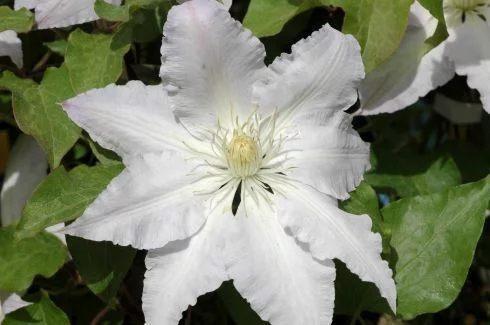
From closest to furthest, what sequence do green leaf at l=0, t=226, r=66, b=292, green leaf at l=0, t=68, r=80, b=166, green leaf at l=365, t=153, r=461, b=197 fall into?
green leaf at l=0, t=68, r=80, b=166 < green leaf at l=0, t=226, r=66, b=292 < green leaf at l=365, t=153, r=461, b=197

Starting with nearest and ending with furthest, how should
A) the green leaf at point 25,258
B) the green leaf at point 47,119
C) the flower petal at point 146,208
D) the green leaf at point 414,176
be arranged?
the flower petal at point 146,208 → the green leaf at point 47,119 → the green leaf at point 25,258 → the green leaf at point 414,176

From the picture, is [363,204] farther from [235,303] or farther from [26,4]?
[26,4]

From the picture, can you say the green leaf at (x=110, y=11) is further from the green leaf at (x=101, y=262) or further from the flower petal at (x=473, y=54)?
the flower petal at (x=473, y=54)

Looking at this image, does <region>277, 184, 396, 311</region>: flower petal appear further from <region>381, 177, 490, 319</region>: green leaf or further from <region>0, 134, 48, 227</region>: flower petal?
<region>0, 134, 48, 227</region>: flower petal

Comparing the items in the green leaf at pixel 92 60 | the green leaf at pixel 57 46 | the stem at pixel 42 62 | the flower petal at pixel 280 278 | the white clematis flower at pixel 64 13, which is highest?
the white clematis flower at pixel 64 13

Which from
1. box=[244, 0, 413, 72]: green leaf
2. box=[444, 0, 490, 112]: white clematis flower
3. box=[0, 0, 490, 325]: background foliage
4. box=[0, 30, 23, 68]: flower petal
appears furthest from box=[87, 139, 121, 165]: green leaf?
box=[444, 0, 490, 112]: white clematis flower

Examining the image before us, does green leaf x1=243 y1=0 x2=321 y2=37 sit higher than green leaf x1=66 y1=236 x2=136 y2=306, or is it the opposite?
green leaf x1=243 y1=0 x2=321 y2=37

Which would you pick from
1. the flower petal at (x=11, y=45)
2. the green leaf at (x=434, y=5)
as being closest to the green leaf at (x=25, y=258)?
the flower petal at (x=11, y=45)
